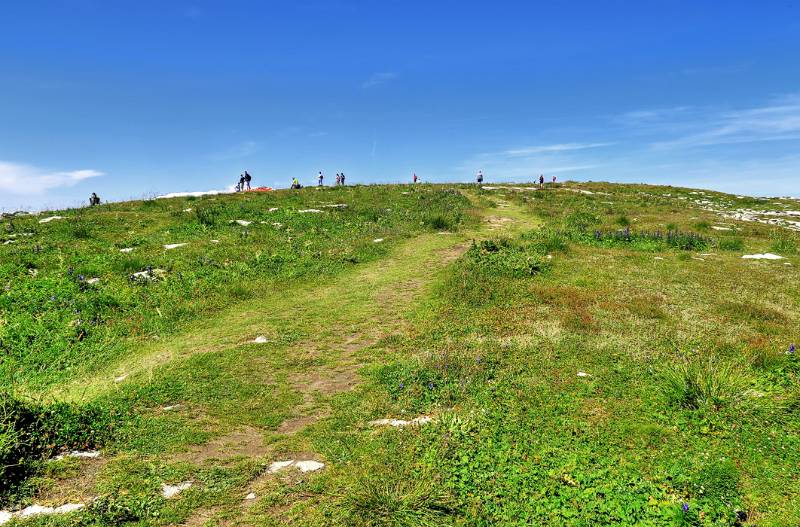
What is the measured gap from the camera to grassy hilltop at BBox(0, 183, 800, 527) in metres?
5.64

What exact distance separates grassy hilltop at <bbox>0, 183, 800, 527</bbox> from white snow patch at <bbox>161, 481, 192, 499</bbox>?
0.06m

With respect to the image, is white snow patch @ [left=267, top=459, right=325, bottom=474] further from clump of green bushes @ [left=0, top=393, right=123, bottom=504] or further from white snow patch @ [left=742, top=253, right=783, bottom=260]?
white snow patch @ [left=742, top=253, right=783, bottom=260]

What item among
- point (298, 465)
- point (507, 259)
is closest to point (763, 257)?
point (507, 259)

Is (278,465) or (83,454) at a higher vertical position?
(83,454)

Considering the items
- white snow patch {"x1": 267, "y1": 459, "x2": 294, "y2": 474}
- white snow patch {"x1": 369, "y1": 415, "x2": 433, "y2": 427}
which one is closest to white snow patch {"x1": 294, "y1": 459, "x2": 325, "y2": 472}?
white snow patch {"x1": 267, "y1": 459, "x2": 294, "y2": 474}

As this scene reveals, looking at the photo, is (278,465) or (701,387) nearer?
(278,465)

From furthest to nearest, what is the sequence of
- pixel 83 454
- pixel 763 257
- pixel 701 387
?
pixel 763 257, pixel 701 387, pixel 83 454

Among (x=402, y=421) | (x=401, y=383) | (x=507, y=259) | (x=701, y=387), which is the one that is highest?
(x=507, y=259)

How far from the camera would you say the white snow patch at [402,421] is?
7410mm

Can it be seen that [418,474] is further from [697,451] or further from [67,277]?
[67,277]

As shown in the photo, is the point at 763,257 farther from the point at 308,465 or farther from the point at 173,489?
the point at 173,489

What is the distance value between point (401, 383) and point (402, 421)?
3.84 feet

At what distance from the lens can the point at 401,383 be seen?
8680 mm

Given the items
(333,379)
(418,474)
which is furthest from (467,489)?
(333,379)
